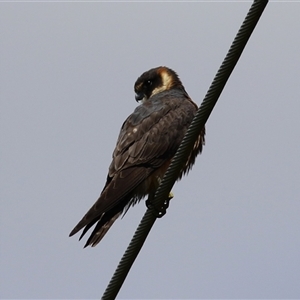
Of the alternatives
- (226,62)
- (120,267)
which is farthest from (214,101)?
(120,267)

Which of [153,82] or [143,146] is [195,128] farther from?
[153,82]

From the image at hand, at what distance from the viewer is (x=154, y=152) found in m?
5.26

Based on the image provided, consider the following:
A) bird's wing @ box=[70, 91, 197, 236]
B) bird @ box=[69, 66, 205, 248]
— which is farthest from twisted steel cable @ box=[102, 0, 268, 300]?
bird's wing @ box=[70, 91, 197, 236]

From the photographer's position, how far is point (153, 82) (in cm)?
652

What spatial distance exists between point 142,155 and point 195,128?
1.79 m

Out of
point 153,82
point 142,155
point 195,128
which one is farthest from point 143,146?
point 195,128

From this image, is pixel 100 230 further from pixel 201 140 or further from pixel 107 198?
pixel 201 140

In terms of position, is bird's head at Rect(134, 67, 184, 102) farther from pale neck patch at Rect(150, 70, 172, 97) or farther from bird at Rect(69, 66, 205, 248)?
bird at Rect(69, 66, 205, 248)

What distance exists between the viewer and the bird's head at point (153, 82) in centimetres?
645

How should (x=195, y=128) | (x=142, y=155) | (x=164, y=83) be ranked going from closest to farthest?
(x=195, y=128), (x=142, y=155), (x=164, y=83)

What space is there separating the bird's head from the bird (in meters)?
0.29

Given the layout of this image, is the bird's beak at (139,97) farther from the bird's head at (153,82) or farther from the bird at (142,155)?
the bird at (142,155)

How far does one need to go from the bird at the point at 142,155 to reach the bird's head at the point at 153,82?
288mm

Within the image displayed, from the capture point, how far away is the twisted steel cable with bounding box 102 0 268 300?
10.7 ft
